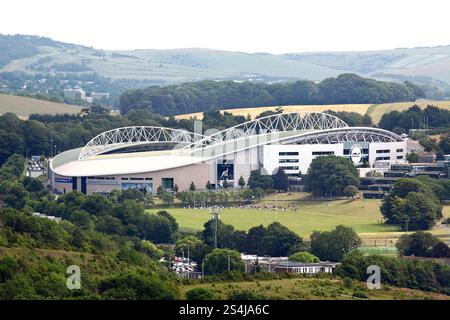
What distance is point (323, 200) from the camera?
5938 centimetres

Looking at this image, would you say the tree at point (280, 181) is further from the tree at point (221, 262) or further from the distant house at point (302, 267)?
the distant house at point (302, 267)

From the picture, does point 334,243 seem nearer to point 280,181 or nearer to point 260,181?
point 260,181

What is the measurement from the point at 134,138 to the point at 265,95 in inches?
1284

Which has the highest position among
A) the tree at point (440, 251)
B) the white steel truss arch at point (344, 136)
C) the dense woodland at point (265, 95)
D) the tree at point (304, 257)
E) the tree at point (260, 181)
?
the dense woodland at point (265, 95)

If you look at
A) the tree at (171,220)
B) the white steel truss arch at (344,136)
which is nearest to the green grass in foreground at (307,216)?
the tree at (171,220)

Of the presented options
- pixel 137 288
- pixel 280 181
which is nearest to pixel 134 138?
pixel 280 181

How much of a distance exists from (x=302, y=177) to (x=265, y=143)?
12.3 feet

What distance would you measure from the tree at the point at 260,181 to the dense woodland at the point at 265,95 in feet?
136

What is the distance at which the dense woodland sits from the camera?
10669cm

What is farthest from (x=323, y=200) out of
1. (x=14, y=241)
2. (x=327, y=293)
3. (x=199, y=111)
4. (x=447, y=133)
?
(x=199, y=111)

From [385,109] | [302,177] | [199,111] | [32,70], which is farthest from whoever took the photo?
[32,70]

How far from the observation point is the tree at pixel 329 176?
6025cm

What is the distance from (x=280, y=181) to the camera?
6419 centimetres
